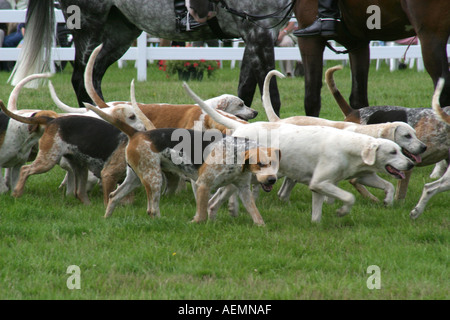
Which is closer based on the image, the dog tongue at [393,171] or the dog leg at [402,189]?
the dog tongue at [393,171]

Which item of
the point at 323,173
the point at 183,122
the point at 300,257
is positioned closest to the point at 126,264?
the point at 300,257

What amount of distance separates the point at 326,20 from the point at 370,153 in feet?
6.32

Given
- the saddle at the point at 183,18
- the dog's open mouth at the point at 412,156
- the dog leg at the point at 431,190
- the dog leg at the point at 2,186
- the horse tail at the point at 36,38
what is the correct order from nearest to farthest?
the dog leg at the point at 431,190 → the dog's open mouth at the point at 412,156 → the dog leg at the point at 2,186 → the saddle at the point at 183,18 → the horse tail at the point at 36,38

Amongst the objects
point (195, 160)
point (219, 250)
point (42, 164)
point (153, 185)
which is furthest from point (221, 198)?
point (42, 164)

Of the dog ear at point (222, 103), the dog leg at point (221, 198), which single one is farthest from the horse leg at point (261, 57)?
the dog leg at point (221, 198)

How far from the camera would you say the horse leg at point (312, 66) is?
279 inches

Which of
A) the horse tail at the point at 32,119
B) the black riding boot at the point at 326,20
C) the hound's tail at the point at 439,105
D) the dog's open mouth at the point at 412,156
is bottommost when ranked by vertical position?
the dog's open mouth at the point at 412,156

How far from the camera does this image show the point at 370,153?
5.30 meters

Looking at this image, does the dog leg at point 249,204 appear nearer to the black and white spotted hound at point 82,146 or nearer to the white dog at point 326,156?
the white dog at point 326,156

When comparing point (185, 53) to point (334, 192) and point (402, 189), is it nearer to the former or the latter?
point (402, 189)

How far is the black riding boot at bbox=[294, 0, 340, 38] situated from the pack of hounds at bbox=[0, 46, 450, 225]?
81 cm

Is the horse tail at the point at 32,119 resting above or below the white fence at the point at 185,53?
above

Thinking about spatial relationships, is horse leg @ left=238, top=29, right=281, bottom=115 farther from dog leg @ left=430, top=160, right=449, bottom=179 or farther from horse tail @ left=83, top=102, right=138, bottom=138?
horse tail @ left=83, top=102, right=138, bottom=138

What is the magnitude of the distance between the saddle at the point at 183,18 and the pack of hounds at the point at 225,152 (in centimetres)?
165
